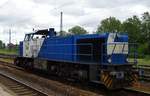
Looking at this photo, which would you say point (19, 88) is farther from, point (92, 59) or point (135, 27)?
point (135, 27)

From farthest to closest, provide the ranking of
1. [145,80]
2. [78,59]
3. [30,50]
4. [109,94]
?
1. [30,50]
2. [145,80]
3. [78,59]
4. [109,94]

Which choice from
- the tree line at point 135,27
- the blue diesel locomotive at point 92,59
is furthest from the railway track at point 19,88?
the tree line at point 135,27

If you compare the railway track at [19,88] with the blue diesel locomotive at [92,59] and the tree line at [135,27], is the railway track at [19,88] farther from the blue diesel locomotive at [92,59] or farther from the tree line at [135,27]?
the tree line at [135,27]

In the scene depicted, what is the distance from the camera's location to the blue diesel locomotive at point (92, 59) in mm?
15961

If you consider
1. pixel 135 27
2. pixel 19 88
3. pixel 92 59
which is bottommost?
pixel 19 88

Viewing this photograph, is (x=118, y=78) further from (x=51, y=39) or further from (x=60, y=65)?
(x=51, y=39)

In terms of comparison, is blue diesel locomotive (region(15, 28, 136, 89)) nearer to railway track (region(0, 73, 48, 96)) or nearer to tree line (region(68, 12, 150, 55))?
railway track (region(0, 73, 48, 96))

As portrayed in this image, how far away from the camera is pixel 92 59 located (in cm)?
1727

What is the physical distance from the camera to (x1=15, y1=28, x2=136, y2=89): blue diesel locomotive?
15961 mm

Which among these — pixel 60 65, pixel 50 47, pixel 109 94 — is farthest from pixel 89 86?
pixel 50 47

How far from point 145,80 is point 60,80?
16.8ft

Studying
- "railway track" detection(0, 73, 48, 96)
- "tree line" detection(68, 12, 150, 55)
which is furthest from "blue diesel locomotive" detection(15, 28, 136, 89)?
"tree line" detection(68, 12, 150, 55)

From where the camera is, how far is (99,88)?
16953mm

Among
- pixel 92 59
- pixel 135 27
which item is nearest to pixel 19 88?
pixel 92 59
